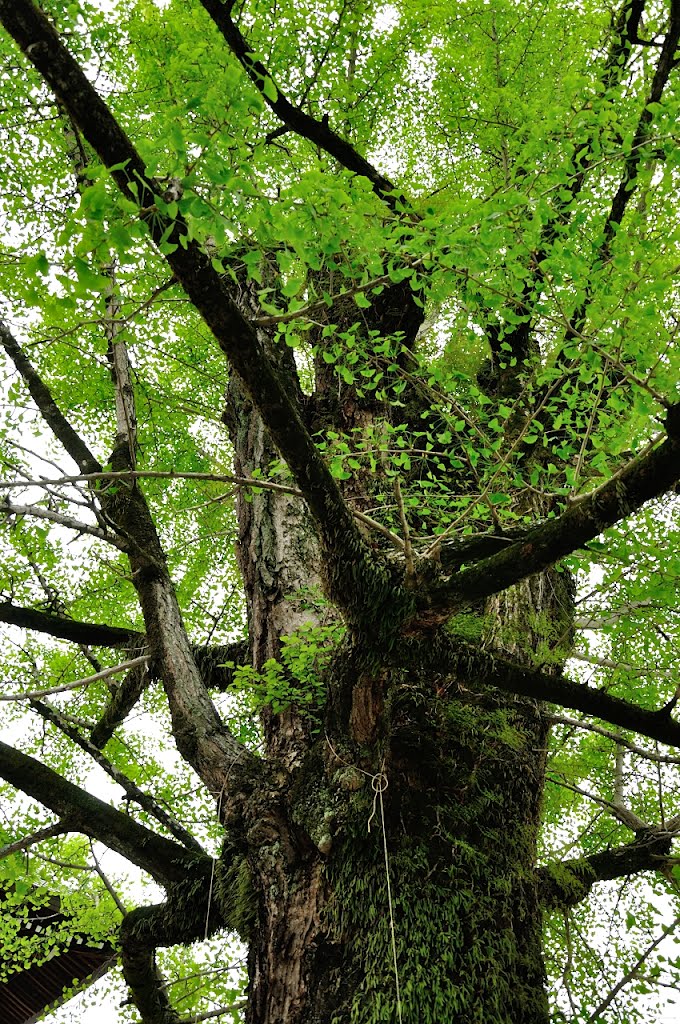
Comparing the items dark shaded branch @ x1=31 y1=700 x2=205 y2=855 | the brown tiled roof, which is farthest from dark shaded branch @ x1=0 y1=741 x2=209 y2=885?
the brown tiled roof

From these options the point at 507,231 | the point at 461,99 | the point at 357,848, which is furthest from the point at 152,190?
the point at 461,99

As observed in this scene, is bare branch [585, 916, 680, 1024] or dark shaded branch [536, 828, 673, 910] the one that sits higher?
dark shaded branch [536, 828, 673, 910]

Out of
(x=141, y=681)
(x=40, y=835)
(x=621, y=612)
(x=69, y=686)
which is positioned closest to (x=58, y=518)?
(x=69, y=686)

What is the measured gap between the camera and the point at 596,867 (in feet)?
13.5

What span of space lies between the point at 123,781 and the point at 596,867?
9.65ft

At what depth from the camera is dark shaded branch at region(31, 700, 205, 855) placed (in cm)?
455

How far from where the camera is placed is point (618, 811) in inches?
180

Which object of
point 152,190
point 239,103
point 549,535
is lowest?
point 549,535

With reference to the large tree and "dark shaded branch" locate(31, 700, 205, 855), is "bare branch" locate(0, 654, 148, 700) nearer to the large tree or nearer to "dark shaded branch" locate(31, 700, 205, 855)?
the large tree

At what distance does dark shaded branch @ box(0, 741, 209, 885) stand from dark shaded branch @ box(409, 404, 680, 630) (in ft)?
6.53

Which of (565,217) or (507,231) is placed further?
(565,217)

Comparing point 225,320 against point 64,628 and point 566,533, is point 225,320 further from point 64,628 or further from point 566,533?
point 64,628

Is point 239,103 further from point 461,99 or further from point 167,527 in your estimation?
point 167,527

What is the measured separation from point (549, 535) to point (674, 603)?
230 cm
